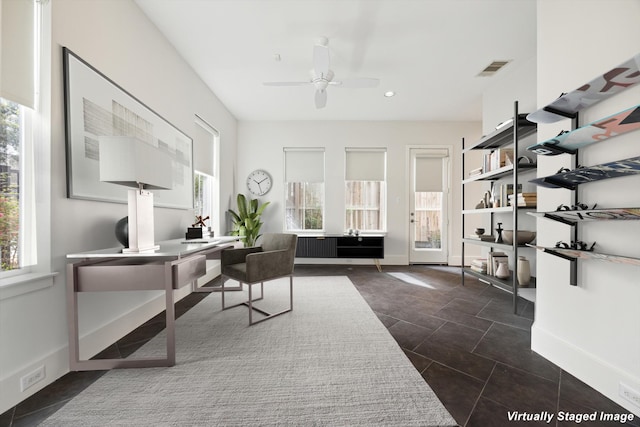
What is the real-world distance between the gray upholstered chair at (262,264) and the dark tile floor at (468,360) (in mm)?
698

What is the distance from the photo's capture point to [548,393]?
1422 mm

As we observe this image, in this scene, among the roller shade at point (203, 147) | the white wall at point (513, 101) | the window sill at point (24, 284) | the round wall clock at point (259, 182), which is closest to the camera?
the window sill at point (24, 284)

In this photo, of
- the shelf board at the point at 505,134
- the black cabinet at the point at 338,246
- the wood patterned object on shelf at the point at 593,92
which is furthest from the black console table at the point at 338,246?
the wood patterned object on shelf at the point at 593,92

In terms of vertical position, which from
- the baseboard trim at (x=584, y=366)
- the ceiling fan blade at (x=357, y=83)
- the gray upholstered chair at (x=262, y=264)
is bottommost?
the baseboard trim at (x=584, y=366)

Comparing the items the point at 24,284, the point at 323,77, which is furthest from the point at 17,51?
the point at 323,77

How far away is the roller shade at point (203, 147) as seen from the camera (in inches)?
136

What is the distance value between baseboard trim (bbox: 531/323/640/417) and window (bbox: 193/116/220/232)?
147 inches

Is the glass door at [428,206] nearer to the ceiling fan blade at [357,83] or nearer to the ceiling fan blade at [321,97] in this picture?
the ceiling fan blade at [357,83]

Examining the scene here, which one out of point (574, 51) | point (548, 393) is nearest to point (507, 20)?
point (574, 51)

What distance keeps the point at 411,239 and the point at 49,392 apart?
16.4 ft

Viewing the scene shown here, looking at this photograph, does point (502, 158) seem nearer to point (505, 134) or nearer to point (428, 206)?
point (505, 134)

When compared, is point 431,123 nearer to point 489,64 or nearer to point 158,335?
point 489,64

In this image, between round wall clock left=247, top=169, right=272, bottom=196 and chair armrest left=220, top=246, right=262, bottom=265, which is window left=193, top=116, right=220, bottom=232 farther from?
chair armrest left=220, top=246, right=262, bottom=265

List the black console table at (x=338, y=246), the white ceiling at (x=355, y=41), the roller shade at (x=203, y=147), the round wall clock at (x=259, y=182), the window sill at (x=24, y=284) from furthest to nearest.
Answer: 1. the round wall clock at (x=259, y=182)
2. the black console table at (x=338, y=246)
3. the roller shade at (x=203, y=147)
4. the white ceiling at (x=355, y=41)
5. the window sill at (x=24, y=284)
